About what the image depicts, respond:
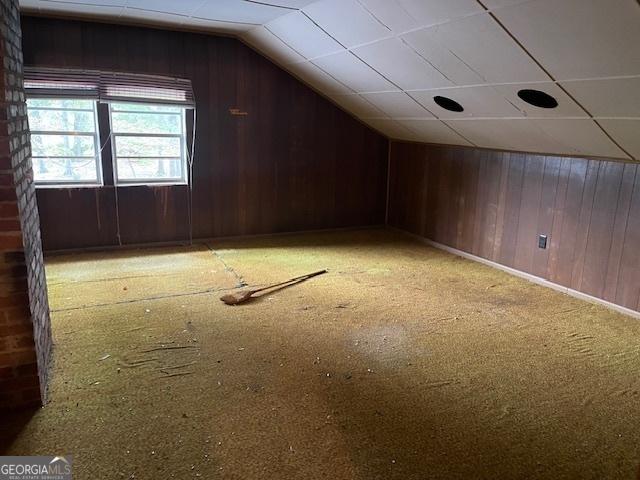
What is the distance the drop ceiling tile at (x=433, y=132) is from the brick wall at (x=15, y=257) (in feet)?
10.4

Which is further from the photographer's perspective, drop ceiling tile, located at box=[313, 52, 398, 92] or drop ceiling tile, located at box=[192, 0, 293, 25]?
drop ceiling tile, located at box=[313, 52, 398, 92]

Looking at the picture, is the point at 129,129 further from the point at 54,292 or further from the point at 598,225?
the point at 598,225

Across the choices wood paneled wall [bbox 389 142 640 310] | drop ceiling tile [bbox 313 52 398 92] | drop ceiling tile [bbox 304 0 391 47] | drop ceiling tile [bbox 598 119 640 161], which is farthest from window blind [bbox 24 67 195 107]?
drop ceiling tile [bbox 598 119 640 161]

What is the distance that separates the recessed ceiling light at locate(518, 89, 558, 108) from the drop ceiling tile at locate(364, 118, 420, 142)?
72.8 inches

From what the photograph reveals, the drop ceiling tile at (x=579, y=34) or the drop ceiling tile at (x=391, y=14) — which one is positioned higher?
the drop ceiling tile at (x=391, y=14)

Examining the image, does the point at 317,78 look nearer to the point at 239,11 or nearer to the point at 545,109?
the point at 239,11

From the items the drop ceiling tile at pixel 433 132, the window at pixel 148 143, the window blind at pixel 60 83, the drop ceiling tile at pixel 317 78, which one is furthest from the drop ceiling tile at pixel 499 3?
the window blind at pixel 60 83

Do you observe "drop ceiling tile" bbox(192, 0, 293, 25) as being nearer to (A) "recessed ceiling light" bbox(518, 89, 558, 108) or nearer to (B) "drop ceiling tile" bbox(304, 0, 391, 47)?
(B) "drop ceiling tile" bbox(304, 0, 391, 47)

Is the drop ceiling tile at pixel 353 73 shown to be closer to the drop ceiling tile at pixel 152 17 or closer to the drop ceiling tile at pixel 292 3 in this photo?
the drop ceiling tile at pixel 292 3

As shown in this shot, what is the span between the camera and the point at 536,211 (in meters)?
3.86

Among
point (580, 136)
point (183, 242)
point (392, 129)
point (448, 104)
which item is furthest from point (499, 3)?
point (183, 242)

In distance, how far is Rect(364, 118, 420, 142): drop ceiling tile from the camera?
4914 mm

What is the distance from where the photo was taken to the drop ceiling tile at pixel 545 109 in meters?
2.79

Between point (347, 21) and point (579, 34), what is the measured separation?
1.55 metres
